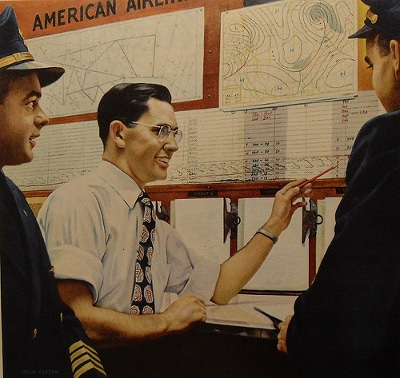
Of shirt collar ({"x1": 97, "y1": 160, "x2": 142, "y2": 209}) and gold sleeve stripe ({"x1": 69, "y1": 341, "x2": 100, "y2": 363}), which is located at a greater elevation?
shirt collar ({"x1": 97, "y1": 160, "x2": 142, "y2": 209})

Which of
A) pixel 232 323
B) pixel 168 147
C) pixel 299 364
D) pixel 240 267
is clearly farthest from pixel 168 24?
pixel 299 364

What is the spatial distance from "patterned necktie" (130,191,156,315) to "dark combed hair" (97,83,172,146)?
336mm

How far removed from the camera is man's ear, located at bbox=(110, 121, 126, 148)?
2340 millimetres

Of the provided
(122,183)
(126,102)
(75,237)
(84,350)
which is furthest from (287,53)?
(84,350)

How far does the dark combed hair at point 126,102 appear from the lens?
2.31 m

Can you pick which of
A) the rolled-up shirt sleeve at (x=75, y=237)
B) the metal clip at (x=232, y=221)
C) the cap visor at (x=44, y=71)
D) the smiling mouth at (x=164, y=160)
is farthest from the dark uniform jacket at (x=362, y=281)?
the cap visor at (x=44, y=71)

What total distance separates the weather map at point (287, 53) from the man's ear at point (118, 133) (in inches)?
17.8

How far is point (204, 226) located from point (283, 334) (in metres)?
0.52

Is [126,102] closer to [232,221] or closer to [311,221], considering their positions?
[232,221]

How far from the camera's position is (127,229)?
228 cm

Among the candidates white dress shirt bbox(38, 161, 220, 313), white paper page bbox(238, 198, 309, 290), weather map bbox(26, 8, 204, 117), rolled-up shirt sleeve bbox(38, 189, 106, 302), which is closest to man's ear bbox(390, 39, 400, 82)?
white paper page bbox(238, 198, 309, 290)

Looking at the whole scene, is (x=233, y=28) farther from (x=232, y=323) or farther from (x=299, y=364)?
(x=299, y=364)

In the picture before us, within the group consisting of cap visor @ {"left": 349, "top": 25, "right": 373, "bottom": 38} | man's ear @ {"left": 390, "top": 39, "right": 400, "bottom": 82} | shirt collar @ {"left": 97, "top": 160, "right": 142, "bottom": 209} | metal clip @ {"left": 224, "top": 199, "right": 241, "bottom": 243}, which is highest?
cap visor @ {"left": 349, "top": 25, "right": 373, "bottom": 38}

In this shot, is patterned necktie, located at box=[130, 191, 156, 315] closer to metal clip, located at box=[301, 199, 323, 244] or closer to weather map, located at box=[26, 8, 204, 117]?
weather map, located at box=[26, 8, 204, 117]
